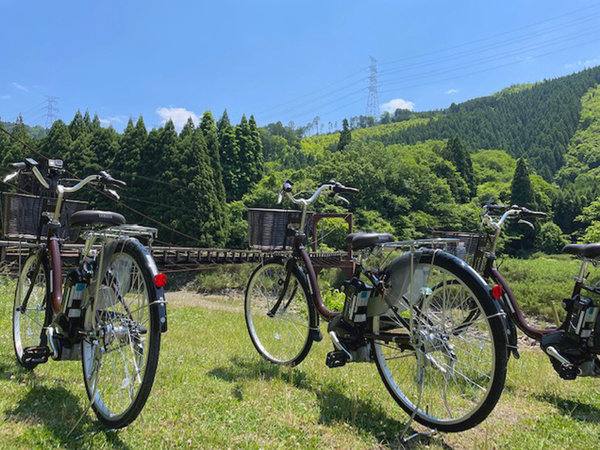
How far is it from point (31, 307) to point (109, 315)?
1259mm

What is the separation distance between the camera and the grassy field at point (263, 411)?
1896 mm

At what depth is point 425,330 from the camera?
2109 millimetres

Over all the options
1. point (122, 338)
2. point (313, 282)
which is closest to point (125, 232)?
point (122, 338)

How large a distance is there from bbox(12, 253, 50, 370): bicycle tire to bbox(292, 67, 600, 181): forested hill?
78145mm

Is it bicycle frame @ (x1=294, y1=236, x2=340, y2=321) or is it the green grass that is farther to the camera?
the green grass

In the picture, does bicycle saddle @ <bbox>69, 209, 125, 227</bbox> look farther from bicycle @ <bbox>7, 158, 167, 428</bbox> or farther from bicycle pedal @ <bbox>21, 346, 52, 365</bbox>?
bicycle pedal @ <bbox>21, 346, 52, 365</bbox>

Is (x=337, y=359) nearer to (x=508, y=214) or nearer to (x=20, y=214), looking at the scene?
(x=508, y=214)

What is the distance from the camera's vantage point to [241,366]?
3191 millimetres

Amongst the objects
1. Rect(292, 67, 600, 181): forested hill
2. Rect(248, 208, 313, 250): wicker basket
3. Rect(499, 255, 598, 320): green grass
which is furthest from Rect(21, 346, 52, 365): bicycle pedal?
Rect(292, 67, 600, 181): forested hill

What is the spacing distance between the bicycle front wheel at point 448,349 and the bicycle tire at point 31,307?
2.10m

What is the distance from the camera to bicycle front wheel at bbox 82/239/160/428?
1.77 metres

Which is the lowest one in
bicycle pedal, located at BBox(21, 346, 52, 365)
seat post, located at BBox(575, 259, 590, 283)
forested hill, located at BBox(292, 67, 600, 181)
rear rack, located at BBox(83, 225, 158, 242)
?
bicycle pedal, located at BBox(21, 346, 52, 365)

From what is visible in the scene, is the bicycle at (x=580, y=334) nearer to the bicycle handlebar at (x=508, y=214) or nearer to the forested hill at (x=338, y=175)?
the bicycle handlebar at (x=508, y=214)

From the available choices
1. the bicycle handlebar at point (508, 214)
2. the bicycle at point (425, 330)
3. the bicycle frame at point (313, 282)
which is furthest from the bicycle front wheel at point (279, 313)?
the bicycle handlebar at point (508, 214)
